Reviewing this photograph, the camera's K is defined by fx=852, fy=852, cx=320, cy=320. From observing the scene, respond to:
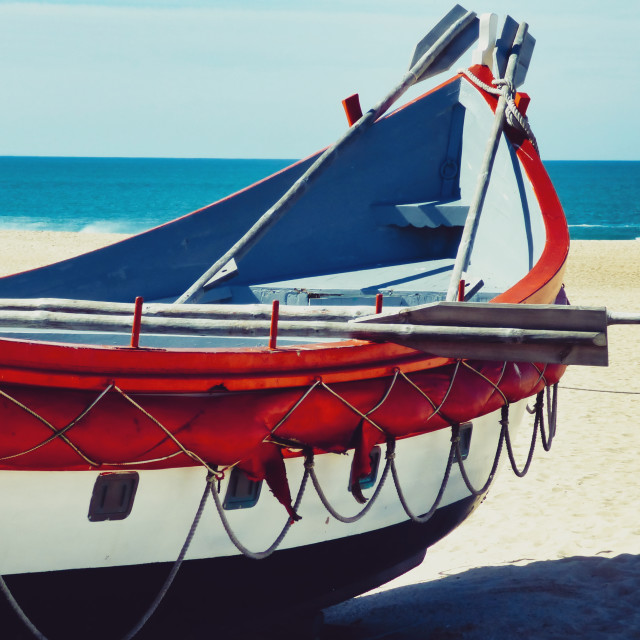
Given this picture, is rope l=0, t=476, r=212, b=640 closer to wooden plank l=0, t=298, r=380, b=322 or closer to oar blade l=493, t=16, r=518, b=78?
wooden plank l=0, t=298, r=380, b=322

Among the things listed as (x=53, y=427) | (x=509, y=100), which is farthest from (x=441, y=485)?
(x=509, y=100)

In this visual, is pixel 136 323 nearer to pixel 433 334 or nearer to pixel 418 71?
pixel 433 334

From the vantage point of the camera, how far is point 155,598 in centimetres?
288

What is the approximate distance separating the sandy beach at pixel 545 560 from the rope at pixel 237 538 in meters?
1.18

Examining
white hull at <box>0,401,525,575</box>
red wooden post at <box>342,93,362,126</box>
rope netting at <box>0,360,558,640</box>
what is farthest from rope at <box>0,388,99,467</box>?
red wooden post at <box>342,93,362,126</box>

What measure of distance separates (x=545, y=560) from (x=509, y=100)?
2857 millimetres

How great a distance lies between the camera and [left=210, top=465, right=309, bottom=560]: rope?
2.78m

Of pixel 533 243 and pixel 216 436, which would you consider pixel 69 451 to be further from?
pixel 533 243

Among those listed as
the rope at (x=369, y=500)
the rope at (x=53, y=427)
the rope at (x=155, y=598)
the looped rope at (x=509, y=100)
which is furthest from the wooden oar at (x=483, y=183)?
the rope at (x=53, y=427)

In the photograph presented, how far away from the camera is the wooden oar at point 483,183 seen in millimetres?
4230

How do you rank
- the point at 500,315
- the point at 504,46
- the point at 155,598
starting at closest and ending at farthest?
the point at 500,315, the point at 155,598, the point at 504,46

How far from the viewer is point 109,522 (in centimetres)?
272

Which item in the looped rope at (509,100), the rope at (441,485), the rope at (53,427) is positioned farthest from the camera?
the looped rope at (509,100)

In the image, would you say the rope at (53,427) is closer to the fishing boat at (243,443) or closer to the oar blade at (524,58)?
the fishing boat at (243,443)
